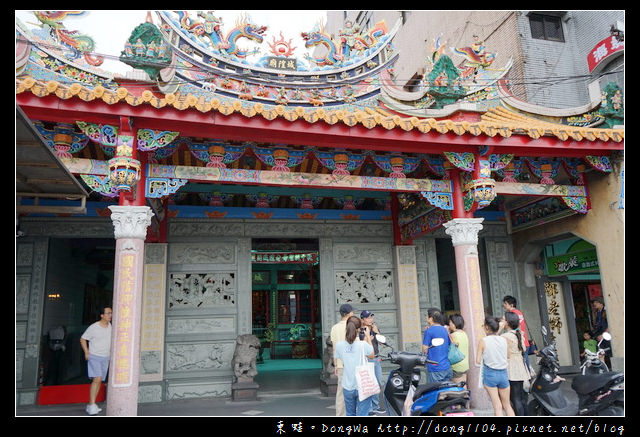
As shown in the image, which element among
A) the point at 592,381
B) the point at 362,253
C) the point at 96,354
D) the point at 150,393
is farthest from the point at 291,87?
the point at 592,381

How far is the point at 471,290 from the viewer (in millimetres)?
6492

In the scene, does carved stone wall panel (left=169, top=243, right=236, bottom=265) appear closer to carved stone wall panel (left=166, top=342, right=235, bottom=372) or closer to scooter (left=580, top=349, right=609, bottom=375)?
carved stone wall panel (left=166, top=342, right=235, bottom=372)

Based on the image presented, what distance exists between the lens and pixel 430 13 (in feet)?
54.3

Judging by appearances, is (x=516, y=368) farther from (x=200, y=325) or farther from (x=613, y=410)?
(x=200, y=325)

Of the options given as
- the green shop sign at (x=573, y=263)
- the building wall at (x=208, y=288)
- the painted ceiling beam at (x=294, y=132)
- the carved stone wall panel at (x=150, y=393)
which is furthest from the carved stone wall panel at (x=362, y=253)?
the carved stone wall panel at (x=150, y=393)

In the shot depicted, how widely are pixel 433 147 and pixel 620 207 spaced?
317 centimetres

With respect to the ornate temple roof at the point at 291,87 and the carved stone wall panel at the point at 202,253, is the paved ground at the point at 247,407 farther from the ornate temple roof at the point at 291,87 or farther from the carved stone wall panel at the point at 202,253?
the ornate temple roof at the point at 291,87

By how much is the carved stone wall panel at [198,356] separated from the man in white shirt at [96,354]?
4.81 ft

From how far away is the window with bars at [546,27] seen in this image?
1305 cm

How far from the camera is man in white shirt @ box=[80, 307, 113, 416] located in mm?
6098

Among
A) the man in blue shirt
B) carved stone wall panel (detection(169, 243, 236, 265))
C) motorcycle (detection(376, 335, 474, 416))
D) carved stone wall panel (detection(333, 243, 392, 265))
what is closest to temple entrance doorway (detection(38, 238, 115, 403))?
carved stone wall panel (detection(169, 243, 236, 265))

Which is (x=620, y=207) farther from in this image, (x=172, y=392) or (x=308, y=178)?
(x=172, y=392)

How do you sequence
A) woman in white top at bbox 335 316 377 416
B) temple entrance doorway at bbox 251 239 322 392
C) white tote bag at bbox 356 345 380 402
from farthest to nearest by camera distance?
temple entrance doorway at bbox 251 239 322 392
woman in white top at bbox 335 316 377 416
white tote bag at bbox 356 345 380 402

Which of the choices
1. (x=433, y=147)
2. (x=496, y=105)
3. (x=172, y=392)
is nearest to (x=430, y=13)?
(x=496, y=105)
